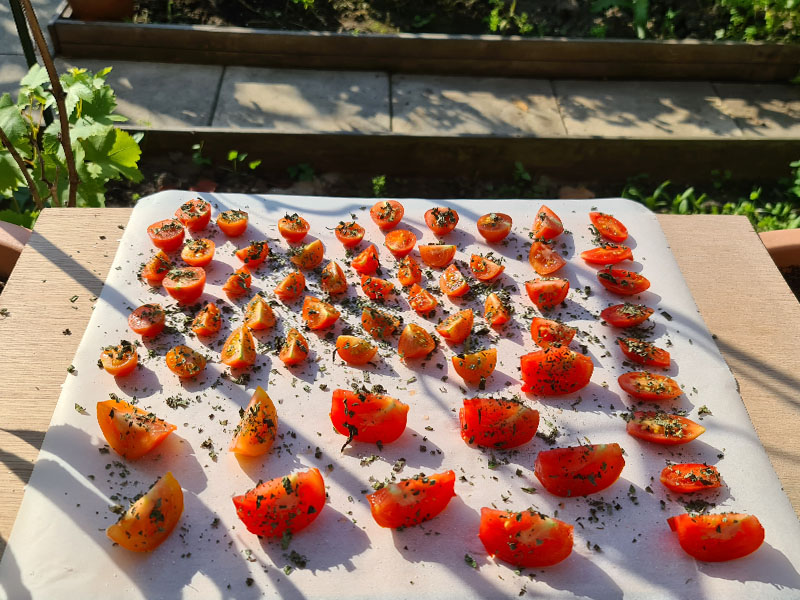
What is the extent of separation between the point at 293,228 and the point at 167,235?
1.50ft

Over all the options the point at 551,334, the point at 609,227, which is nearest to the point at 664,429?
the point at 551,334

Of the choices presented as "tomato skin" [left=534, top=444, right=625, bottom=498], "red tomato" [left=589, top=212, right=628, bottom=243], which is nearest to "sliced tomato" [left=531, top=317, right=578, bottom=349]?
"tomato skin" [left=534, top=444, right=625, bottom=498]

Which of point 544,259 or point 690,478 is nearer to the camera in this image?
point 690,478

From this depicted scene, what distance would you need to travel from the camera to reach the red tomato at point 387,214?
2740mm

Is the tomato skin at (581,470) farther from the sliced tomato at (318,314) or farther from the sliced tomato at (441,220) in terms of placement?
the sliced tomato at (441,220)

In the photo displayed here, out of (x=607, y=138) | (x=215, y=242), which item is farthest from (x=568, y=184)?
(x=215, y=242)

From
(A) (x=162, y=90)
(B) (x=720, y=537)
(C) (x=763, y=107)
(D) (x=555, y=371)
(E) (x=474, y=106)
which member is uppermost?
(D) (x=555, y=371)

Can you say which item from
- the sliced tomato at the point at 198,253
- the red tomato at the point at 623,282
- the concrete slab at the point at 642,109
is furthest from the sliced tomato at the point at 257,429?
the concrete slab at the point at 642,109

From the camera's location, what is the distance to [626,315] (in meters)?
2.44

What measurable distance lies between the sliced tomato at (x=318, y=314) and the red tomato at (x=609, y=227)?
1135 millimetres

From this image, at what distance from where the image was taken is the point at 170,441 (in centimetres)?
205

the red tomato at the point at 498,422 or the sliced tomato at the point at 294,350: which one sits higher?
the sliced tomato at the point at 294,350

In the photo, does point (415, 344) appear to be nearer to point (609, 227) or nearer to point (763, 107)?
point (609, 227)

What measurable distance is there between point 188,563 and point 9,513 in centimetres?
67
